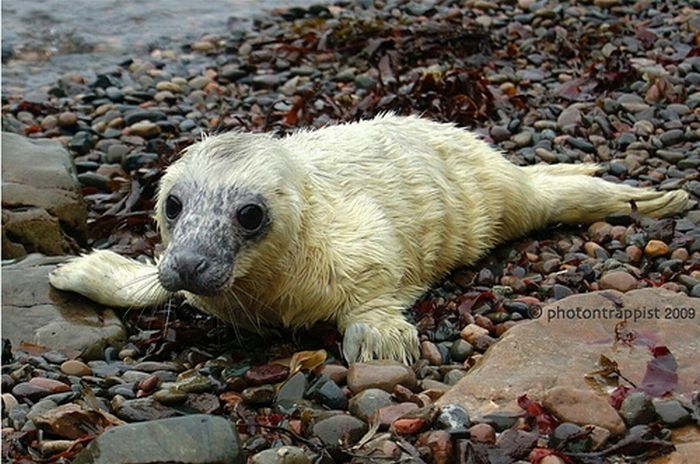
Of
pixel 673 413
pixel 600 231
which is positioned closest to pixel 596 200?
pixel 600 231

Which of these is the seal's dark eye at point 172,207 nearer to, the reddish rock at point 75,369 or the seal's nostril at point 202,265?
the seal's nostril at point 202,265

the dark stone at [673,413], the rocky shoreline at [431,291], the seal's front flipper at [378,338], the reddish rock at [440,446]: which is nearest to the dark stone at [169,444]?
the rocky shoreline at [431,291]

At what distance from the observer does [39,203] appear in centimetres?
682

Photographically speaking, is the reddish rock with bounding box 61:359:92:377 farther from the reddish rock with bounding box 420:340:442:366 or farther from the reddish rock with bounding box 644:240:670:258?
the reddish rock with bounding box 644:240:670:258

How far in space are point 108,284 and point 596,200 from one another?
276cm

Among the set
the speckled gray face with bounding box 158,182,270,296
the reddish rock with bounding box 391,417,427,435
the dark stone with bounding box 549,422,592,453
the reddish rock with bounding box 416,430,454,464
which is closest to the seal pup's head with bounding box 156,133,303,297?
the speckled gray face with bounding box 158,182,270,296

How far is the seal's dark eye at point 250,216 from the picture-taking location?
514cm

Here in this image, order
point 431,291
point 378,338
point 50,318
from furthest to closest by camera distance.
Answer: point 431,291
point 50,318
point 378,338

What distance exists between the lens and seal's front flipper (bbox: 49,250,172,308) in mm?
5824

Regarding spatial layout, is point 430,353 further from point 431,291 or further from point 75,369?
point 75,369

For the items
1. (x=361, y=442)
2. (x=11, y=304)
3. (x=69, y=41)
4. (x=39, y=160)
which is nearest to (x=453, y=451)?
(x=361, y=442)

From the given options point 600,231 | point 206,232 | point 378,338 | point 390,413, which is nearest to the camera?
point 390,413

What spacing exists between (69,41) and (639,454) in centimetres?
936

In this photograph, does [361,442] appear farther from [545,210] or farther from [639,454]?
[545,210]
